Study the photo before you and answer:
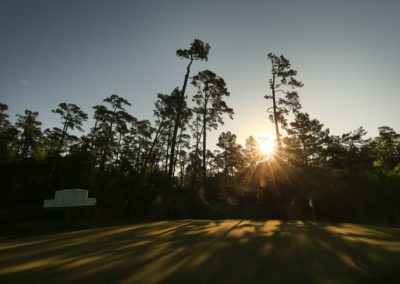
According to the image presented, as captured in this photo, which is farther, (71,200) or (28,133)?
(28,133)

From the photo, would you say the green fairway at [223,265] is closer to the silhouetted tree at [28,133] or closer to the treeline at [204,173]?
the treeline at [204,173]

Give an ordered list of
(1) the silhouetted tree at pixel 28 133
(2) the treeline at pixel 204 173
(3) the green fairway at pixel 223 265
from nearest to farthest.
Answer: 1. (3) the green fairway at pixel 223 265
2. (2) the treeline at pixel 204 173
3. (1) the silhouetted tree at pixel 28 133

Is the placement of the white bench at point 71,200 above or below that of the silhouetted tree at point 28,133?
below

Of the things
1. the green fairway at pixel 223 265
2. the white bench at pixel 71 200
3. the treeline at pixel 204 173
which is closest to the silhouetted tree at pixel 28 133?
the treeline at pixel 204 173

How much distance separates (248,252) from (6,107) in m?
38.7

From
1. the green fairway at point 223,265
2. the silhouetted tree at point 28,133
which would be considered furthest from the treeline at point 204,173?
the green fairway at point 223,265

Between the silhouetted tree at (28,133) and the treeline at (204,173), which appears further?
the silhouetted tree at (28,133)

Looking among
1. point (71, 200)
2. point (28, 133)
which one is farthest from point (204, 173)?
point (28, 133)

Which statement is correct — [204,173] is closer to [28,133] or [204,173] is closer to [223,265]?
[223,265]

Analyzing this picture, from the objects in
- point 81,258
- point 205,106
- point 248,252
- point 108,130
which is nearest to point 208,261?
point 248,252

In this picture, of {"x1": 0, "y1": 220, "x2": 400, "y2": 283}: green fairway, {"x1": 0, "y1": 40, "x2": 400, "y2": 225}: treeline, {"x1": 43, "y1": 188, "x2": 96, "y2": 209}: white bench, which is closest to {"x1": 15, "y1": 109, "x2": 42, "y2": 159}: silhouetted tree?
{"x1": 0, "y1": 40, "x2": 400, "y2": 225}: treeline

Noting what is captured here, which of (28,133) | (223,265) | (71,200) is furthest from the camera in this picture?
(28,133)

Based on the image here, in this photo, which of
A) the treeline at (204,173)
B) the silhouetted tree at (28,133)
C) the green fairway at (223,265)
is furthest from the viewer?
the silhouetted tree at (28,133)

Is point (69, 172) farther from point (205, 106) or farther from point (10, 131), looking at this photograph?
point (205, 106)
